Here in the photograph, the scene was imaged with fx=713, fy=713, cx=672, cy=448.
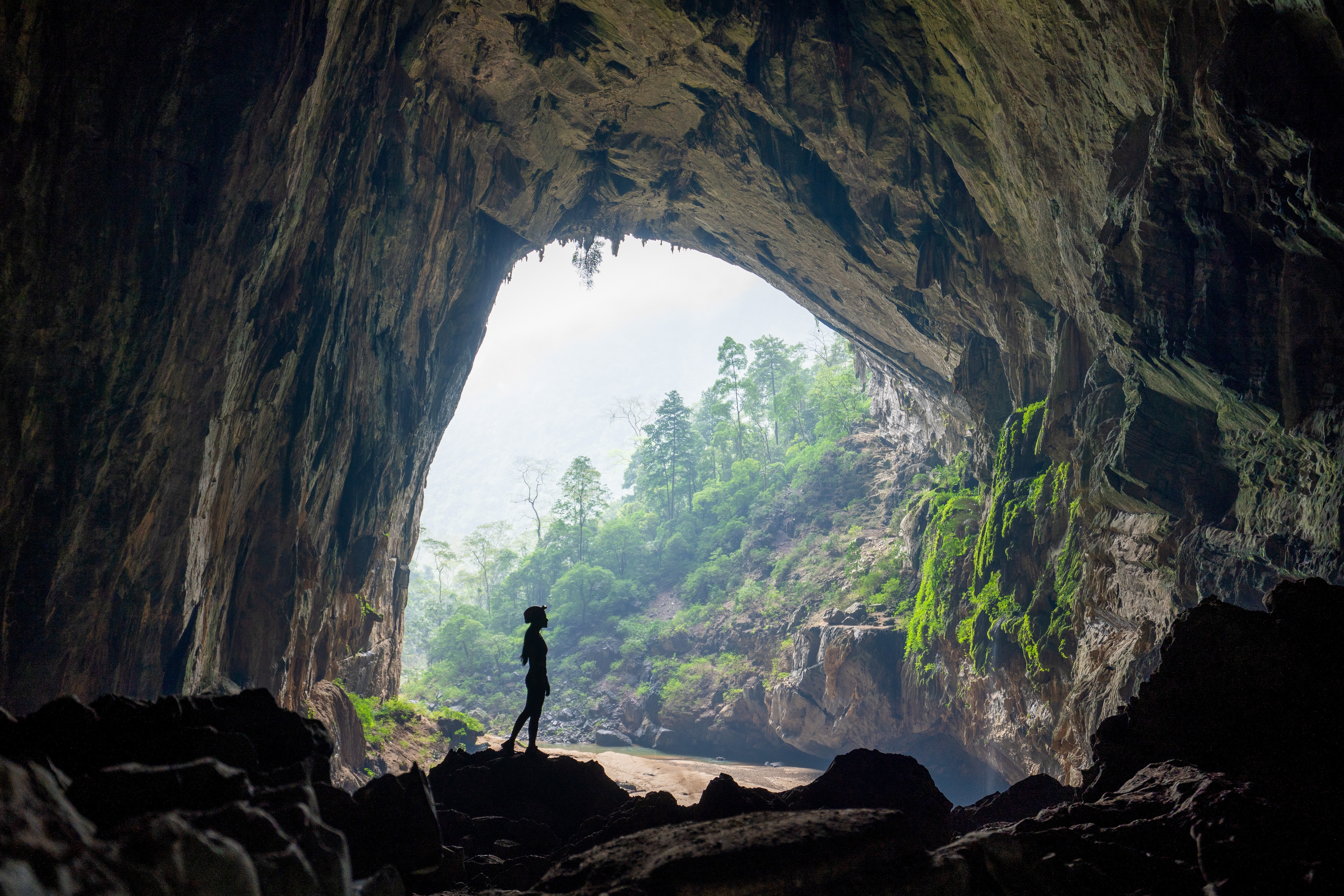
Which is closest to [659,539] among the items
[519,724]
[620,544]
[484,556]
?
[620,544]

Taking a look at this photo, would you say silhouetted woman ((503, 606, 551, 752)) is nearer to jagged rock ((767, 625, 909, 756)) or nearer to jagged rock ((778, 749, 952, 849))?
jagged rock ((778, 749, 952, 849))

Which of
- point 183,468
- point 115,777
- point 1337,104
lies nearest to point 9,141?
point 183,468

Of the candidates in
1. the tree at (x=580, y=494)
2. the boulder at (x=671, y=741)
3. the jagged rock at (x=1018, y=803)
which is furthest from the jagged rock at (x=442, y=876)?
the tree at (x=580, y=494)

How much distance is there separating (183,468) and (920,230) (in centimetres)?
1515

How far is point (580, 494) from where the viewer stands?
4975 centimetres

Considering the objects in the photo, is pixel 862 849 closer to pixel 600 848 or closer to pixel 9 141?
pixel 600 848

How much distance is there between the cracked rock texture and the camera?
6.49 m

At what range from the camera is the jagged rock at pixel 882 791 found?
17.2ft

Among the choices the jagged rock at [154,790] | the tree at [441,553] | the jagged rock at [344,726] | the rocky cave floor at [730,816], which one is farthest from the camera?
the tree at [441,553]

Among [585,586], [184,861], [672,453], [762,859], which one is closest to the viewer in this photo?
[184,861]

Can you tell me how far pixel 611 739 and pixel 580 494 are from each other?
2165 cm

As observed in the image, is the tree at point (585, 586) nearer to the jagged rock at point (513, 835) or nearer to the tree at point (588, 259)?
the tree at point (588, 259)

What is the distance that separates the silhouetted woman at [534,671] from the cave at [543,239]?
11.2 ft

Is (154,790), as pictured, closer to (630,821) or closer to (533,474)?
(630,821)
